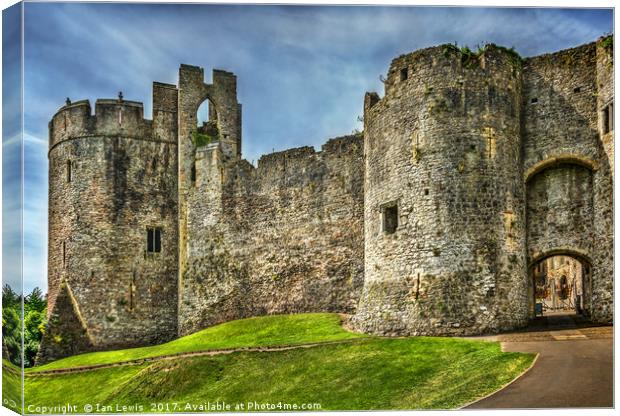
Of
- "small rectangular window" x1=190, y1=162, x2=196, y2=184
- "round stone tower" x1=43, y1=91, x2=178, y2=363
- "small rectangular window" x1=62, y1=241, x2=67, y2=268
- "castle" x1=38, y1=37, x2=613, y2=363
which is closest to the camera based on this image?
"castle" x1=38, y1=37, x2=613, y2=363

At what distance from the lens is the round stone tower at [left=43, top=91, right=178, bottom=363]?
34.4 m

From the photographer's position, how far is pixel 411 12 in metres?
21.8

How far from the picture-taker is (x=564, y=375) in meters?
19.8

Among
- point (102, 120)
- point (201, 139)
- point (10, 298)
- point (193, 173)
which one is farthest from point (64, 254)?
point (10, 298)

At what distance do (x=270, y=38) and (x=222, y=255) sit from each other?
509 inches

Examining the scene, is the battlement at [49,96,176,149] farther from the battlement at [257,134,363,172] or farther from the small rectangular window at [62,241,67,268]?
the battlement at [257,134,363,172]

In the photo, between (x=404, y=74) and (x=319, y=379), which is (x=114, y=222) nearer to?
(x=404, y=74)

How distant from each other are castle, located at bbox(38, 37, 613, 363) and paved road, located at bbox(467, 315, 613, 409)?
1.95m

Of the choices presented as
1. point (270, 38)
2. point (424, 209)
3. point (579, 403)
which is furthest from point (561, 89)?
point (579, 403)

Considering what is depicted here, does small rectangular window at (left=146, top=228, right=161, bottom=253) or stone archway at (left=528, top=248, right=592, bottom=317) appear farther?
small rectangular window at (left=146, top=228, right=161, bottom=253)

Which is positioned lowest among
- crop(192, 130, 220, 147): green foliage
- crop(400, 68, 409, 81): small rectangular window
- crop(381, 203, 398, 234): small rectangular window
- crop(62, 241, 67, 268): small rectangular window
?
crop(62, 241, 67, 268): small rectangular window

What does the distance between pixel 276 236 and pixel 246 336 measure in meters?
4.47

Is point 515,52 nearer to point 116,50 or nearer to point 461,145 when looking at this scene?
point 461,145

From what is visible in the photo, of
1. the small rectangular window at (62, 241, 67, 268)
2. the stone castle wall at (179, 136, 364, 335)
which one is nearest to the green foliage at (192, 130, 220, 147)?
the stone castle wall at (179, 136, 364, 335)
